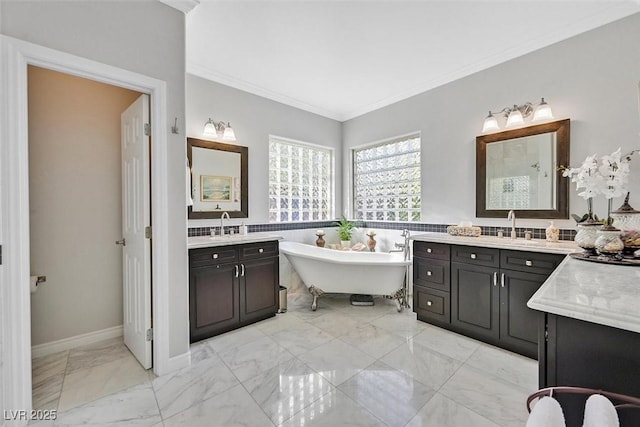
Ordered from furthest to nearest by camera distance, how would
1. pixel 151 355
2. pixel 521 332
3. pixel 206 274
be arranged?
pixel 206 274, pixel 521 332, pixel 151 355

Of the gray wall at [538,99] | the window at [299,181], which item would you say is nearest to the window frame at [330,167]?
the window at [299,181]

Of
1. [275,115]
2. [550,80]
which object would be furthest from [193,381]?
[550,80]

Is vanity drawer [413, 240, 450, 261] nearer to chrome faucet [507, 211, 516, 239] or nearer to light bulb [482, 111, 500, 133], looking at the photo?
chrome faucet [507, 211, 516, 239]

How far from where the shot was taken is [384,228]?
419 centimetres

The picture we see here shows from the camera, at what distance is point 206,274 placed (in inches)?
100

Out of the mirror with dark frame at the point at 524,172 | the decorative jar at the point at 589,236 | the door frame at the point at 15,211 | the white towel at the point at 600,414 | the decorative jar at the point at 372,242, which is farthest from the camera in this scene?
the decorative jar at the point at 372,242

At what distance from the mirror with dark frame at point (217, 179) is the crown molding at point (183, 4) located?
4.35 ft

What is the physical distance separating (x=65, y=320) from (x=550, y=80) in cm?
513

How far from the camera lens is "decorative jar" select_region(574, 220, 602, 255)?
174 centimetres

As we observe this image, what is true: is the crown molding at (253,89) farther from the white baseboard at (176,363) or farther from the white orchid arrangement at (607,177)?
the white orchid arrangement at (607,177)

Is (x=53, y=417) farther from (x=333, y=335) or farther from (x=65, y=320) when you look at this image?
(x=333, y=335)

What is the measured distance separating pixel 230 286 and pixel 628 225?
319 cm

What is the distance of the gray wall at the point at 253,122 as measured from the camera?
314cm

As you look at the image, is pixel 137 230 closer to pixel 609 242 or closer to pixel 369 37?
pixel 369 37
